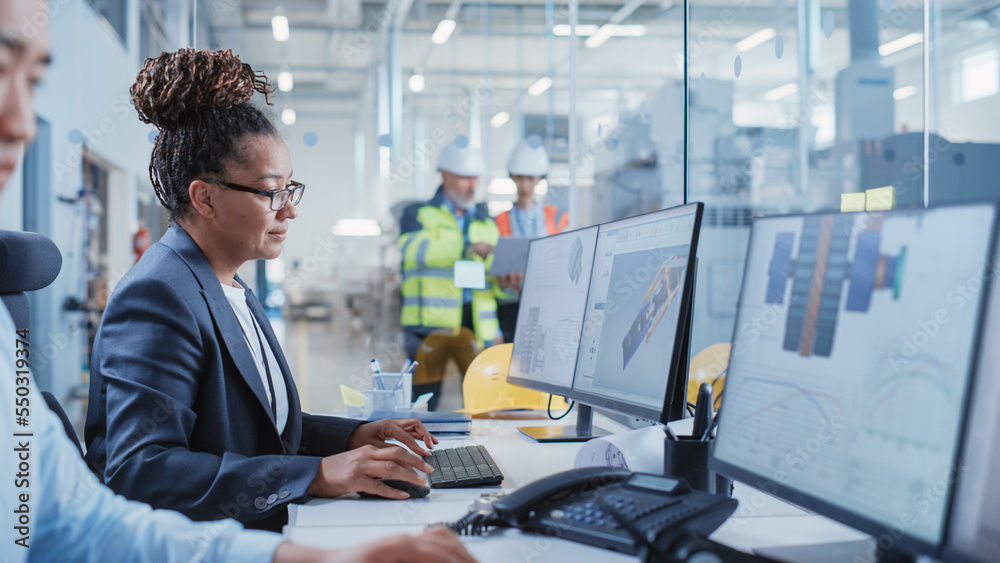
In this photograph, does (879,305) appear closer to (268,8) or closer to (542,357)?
(542,357)

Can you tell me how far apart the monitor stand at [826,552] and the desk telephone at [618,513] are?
0.07m

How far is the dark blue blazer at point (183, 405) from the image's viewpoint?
1151 millimetres

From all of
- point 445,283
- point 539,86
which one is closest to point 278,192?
point 445,283

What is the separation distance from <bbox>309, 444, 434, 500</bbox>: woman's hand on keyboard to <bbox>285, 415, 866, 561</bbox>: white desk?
0.07ft

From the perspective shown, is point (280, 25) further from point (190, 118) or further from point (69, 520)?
point (69, 520)

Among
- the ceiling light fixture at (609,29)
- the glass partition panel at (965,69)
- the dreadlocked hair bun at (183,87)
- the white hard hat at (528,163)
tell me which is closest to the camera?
the dreadlocked hair bun at (183,87)

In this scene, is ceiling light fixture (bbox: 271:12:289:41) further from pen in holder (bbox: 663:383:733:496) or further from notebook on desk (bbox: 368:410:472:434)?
pen in holder (bbox: 663:383:733:496)

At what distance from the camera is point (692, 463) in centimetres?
107

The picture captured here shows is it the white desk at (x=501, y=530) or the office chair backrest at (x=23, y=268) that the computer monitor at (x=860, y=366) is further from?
the office chair backrest at (x=23, y=268)

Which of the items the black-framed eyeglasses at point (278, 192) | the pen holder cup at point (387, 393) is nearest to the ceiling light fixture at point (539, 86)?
the pen holder cup at point (387, 393)

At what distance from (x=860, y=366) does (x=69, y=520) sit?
0.85 m

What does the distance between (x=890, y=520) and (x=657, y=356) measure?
1.93 feet

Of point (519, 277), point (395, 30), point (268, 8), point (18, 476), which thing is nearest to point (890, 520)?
point (18, 476)

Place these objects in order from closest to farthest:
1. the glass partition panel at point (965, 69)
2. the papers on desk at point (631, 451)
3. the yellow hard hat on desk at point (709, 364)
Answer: the papers on desk at point (631, 451)
the yellow hard hat on desk at point (709, 364)
the glass partition panel at point (965, 69)
